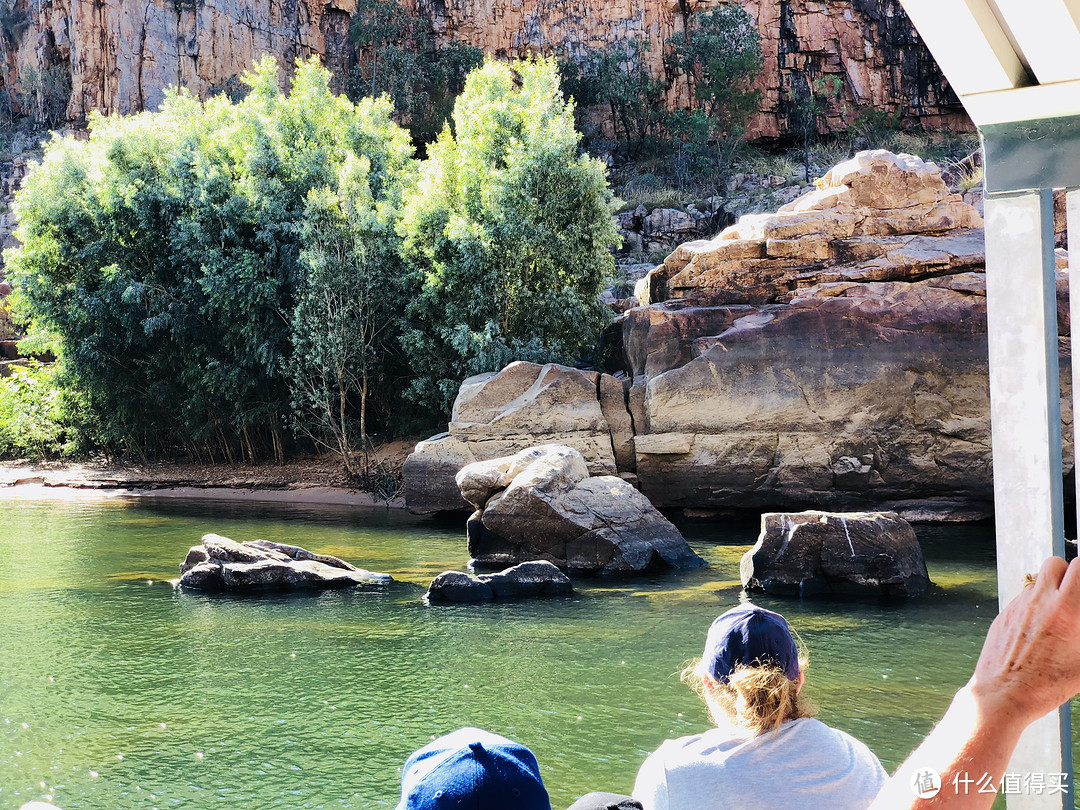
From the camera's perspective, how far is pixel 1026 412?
1.50 meters

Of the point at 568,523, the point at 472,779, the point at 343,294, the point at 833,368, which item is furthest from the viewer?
the point at 343,294

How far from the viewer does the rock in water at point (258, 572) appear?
1009cm

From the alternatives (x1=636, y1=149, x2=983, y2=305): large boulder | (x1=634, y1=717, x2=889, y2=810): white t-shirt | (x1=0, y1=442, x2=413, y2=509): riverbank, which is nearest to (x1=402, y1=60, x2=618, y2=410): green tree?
(x1=0, y1=442, x2=413, y2=509): riverbank

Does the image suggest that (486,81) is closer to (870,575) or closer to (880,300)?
(880,300)

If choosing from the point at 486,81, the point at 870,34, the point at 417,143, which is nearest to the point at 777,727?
the point at 486,81

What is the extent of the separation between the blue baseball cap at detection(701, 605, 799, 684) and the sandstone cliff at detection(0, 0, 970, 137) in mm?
38111

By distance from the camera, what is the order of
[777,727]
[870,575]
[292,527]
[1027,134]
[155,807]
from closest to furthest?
1. [1027,134]
2. [777,727]
3. [155,807]
4. [870,575]
5. [292,527]

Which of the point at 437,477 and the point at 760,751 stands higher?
the point at 760,751

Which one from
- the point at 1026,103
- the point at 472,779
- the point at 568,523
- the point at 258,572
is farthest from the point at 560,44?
the point at 472,779

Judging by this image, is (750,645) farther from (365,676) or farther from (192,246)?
(192,246)

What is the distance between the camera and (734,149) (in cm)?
3416

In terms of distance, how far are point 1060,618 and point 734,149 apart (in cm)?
3492

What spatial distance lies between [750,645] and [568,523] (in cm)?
915

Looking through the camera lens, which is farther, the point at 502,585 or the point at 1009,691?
the point at 502,585
